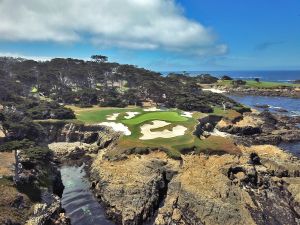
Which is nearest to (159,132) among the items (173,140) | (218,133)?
(173,140)

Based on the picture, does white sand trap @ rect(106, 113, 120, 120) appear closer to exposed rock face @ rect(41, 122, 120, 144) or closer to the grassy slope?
the grassy slope

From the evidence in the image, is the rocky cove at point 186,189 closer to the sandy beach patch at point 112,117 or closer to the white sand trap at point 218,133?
the white sand trap at point 218,133

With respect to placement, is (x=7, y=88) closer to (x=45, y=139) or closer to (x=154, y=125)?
(x=45, y=139)

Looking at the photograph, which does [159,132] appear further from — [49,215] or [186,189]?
[49,215]

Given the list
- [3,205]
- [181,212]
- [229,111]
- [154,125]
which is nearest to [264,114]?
[229,111]

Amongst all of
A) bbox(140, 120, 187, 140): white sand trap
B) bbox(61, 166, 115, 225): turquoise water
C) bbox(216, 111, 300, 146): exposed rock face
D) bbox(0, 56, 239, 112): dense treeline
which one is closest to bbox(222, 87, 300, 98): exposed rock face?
bbox(0, 56, 239, 112): dense treeline

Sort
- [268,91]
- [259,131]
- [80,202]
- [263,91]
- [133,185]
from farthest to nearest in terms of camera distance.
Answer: [263,91], [268,91], [259,131], [80,202], [133,185]

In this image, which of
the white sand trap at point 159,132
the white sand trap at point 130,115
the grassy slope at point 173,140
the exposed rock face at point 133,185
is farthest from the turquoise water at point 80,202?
the white sand trap at point 130,115
